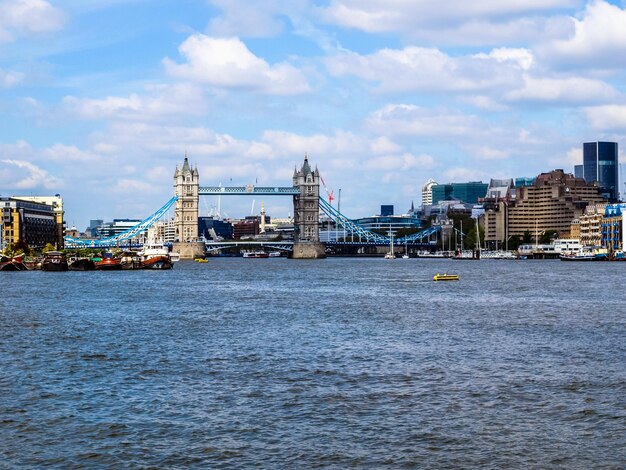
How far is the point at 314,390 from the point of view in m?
26.1

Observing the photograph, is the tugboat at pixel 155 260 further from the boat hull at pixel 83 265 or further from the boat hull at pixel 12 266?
the boat hull at pixel 12 266

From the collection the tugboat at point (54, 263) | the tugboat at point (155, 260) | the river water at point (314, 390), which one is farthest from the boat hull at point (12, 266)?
the river water at point (314, 390)

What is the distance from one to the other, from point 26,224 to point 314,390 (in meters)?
157

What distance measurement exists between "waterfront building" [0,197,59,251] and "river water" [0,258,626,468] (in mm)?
120111

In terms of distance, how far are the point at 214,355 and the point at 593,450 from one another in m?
15.8

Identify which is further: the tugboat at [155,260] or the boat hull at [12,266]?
the tugboat at [155,260]

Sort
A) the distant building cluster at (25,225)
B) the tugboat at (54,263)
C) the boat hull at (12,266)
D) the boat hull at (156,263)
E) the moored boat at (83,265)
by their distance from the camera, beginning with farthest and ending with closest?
1. the distant building cluster at (25,225)
2. the boat hull at (156,263)
3. the moored boat at (83,265)
4. the tugboat at (54,263)
5. the boat hull at (12,266)

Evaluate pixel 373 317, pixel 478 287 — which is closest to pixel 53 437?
pixel 373 317

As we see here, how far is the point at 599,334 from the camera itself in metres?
39.2

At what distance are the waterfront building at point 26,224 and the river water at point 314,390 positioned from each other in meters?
120

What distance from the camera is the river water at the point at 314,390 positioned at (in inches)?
784

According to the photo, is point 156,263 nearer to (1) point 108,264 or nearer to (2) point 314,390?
(1) point 108,264

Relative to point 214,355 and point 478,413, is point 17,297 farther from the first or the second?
point 478,413

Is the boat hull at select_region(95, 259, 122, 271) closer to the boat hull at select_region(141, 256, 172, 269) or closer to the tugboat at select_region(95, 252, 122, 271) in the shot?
the tugboat at select_region(95, 252, 122, 271)
